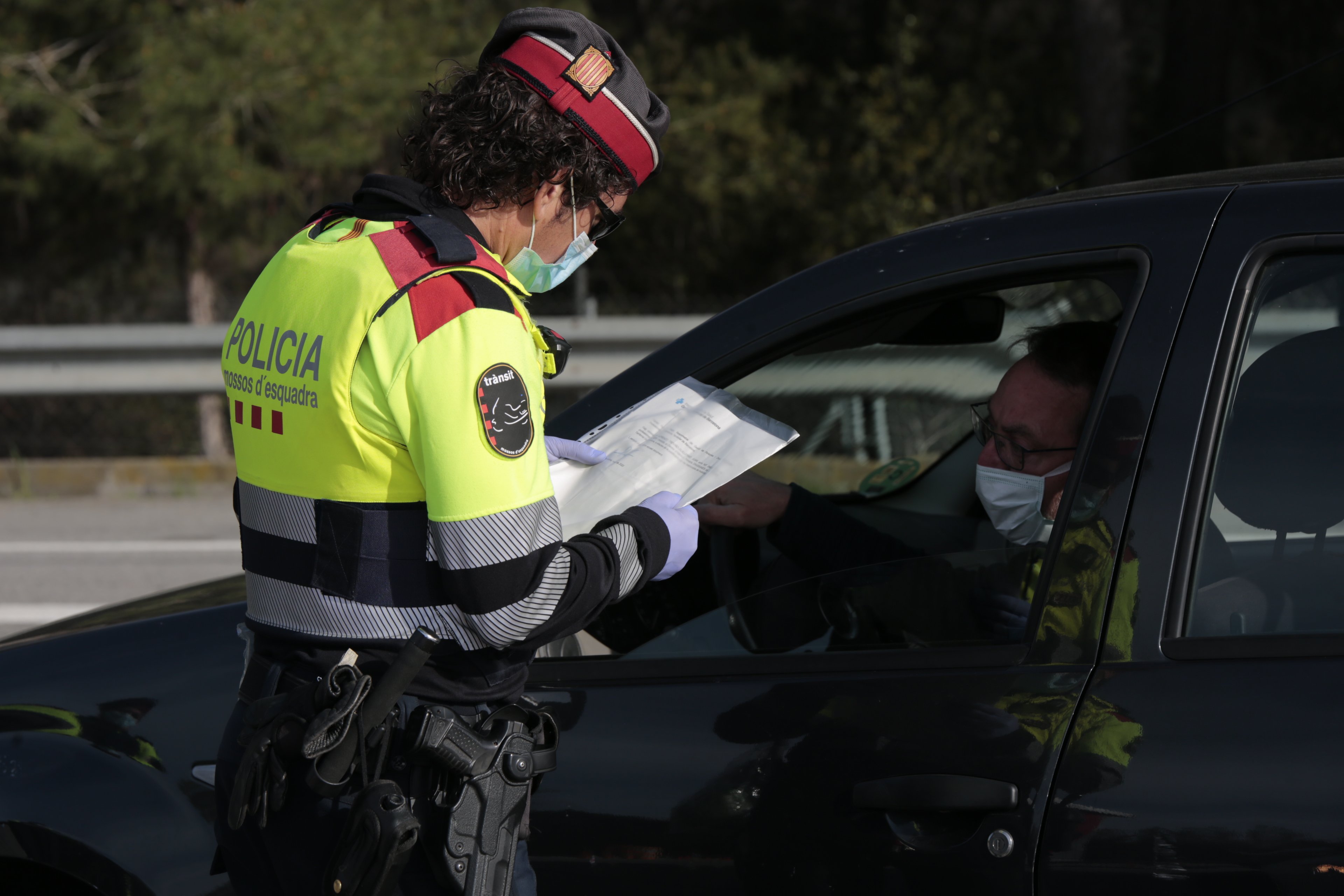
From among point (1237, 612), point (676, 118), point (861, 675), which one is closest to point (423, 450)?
point (861, 675)

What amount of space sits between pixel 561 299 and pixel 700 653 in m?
8.99

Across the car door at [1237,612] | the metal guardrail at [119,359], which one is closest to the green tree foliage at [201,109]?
the metal guardrail at [119,359]

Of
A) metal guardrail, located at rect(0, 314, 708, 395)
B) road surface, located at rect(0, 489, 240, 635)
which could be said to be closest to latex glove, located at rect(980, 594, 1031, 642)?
road surface, located at rect(0, 489, 240, 635)

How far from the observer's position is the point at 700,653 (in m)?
1.87

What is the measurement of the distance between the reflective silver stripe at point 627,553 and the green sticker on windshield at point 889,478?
115cm

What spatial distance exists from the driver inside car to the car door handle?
27cm

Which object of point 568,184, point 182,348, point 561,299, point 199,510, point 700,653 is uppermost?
point 561,299

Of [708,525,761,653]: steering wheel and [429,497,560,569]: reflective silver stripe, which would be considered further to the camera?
[708,525,761,653]: steering wheel

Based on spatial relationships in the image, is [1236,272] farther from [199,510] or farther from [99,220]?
[99,220]

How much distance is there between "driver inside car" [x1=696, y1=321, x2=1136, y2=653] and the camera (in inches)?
71.6

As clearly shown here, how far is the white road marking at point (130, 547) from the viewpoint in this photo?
635 cm

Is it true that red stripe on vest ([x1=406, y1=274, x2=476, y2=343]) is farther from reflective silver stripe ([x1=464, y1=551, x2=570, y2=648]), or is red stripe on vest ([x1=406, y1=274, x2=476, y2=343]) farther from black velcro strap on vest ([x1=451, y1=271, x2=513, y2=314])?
reflective silver stripe ([x1=464, y1=551, x2=570, y2=648])

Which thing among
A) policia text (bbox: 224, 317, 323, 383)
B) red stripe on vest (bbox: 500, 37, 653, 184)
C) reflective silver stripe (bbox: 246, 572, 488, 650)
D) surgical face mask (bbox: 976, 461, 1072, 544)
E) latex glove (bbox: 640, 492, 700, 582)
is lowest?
reflective silver stripe (bbox: 246, 572, 488, 650)

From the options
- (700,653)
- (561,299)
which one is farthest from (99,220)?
(700,653)
